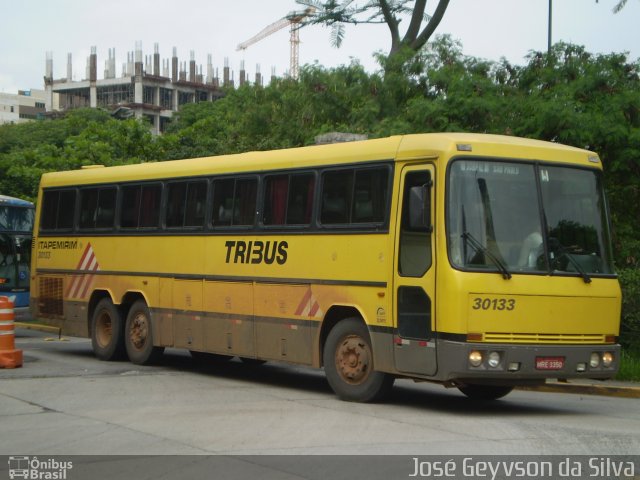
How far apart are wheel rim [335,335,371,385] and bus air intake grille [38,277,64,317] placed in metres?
8.69

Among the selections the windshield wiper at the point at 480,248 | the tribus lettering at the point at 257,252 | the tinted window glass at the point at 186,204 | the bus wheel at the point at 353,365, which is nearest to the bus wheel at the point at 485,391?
the bus wheel at the point at 353,365

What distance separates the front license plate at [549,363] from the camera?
40.7 feet

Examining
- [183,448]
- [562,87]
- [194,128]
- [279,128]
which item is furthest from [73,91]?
[183,448]

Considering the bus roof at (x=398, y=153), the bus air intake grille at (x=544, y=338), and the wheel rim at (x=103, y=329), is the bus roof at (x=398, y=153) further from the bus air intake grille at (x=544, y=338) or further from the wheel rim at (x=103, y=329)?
the wheel rim at (x=103, y=329)

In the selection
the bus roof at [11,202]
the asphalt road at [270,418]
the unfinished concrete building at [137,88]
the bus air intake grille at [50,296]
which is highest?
the unfinished concrete building at [137,88]

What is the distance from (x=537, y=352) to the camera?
12406 mm

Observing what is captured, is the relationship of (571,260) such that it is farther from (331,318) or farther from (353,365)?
(331,318)

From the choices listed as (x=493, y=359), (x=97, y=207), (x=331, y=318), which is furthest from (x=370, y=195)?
(x=97, y=207)

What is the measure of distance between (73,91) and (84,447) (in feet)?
576

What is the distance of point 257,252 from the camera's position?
15766 millimetres

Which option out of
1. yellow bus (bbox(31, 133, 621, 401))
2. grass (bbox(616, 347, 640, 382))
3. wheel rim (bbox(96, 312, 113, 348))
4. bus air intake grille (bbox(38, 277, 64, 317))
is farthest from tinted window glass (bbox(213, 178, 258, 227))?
grass (bbox(616, 347, 640, 382))

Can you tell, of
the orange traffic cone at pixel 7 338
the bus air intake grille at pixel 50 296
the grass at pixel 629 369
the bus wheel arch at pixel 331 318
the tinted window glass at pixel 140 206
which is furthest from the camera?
the bus air intake grille at pixel 50 296

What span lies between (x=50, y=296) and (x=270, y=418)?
34.2ft

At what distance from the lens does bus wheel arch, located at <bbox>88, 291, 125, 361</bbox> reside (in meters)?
19.3
